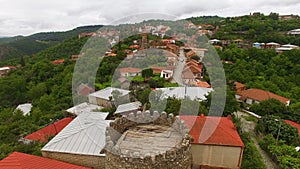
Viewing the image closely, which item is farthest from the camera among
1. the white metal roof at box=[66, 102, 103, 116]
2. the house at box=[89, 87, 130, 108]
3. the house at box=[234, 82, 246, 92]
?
the house at box=[234, 82, 246, 92]

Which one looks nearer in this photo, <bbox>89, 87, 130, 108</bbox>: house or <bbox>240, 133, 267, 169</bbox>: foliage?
<bbox>240, 133, 267, 169</bbox>: foliage

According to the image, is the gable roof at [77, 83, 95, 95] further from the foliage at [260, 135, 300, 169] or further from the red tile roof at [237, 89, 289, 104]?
the foliage at [260, 135, 300, 169]

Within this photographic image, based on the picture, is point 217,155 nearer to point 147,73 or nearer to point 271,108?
point 271,108

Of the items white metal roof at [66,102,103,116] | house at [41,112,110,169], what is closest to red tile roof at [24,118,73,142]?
white metal roof at [66,102,103,116]

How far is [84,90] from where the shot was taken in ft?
70.7

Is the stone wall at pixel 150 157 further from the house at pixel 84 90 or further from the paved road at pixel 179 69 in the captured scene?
the paved road at pixel 179 69

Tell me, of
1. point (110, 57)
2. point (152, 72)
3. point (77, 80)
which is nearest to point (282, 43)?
point (152, 72)

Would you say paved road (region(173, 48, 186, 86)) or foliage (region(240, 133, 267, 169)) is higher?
paved road (region(173, 48, 186, 86))

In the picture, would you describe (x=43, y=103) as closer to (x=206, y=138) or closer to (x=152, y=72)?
(x=152, y=72)

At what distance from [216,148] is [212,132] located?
666 mm

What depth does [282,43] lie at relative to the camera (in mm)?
37938

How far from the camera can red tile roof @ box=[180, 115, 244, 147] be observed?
8.09 meters

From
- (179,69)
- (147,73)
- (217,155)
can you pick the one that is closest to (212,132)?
(217,155)

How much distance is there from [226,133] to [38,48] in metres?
72.6
